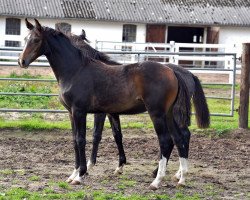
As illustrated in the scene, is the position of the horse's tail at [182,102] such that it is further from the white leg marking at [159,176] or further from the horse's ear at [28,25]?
the horse's ear at [28,25]

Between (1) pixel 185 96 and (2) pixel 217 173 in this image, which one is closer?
(1) pixel 185 96

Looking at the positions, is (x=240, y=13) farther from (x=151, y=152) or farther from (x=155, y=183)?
(x=155, y=183)

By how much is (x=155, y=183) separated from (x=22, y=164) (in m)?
2.15

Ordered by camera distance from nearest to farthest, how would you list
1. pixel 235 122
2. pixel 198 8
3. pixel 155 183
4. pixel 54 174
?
pixel 155 183, pixel 54 174, pixel 235 122, pixel 198 8

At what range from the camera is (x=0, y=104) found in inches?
522

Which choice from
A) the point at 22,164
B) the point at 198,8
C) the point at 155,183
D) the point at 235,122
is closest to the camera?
the point at 155,183

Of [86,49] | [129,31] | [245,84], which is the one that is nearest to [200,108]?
[86,49]

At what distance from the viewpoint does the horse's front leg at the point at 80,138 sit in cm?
727

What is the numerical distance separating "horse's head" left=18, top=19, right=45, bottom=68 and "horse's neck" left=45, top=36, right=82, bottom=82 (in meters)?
0.15

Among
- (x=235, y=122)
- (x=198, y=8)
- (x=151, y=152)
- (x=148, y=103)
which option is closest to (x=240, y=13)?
(x=198, y=8)

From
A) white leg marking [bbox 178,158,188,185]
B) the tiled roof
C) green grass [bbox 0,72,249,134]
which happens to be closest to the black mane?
white leg marking [bbox 178,158,188,185]

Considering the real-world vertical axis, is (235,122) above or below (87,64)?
below

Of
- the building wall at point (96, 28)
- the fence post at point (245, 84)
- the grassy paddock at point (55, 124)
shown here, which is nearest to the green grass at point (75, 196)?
the grassy paddock at point (55, 124)

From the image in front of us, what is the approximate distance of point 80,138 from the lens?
742cm
